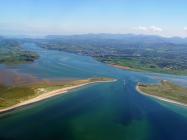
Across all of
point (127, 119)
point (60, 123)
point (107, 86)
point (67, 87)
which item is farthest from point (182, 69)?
point (60, 123)

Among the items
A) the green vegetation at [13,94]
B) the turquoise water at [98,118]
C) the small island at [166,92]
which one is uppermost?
the green vegetation at [13,94]

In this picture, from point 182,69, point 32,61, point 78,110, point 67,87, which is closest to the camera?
point 78,110

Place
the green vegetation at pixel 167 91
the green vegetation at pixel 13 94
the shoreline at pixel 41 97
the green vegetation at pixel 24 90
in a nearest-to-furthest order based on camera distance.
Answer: the shoreline at pixel 41 97
the green vegetation at pixel 13 94
the green vegetation at pixel 24 90
the green vegetation at pixel 167 91

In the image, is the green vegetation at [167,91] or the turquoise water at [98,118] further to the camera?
the green vegetation at [167,91]

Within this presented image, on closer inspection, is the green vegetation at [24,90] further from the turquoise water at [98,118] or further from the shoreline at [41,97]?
the turquoise water at [98,118]

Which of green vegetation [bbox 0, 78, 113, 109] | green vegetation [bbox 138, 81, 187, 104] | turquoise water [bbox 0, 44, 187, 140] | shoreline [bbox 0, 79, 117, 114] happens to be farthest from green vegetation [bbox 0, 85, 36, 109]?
green vegetation [bbox 138, 81, 187, 104]

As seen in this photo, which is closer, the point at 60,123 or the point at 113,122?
the point at 60,123

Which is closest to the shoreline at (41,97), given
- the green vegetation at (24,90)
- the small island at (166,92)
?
the green vegetation at (24,90)

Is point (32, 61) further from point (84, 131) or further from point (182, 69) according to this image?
point (84, 131)
